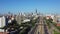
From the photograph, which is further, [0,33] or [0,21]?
[0,21]

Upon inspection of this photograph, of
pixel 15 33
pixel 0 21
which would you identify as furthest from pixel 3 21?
pixel 15 33

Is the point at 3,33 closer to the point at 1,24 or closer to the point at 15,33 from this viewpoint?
the point at 15,33

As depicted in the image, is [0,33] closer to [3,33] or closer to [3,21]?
[3,33]

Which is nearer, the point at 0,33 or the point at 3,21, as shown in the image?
the point at 0,33

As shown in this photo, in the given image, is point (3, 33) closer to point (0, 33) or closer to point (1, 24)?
point (0, 33)

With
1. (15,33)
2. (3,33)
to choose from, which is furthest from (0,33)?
(15,33)

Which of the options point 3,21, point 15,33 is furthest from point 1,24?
point 15,33

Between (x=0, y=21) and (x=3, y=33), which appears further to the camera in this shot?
(x=0, y=21)

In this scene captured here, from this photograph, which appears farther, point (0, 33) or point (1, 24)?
point (1, 24)
